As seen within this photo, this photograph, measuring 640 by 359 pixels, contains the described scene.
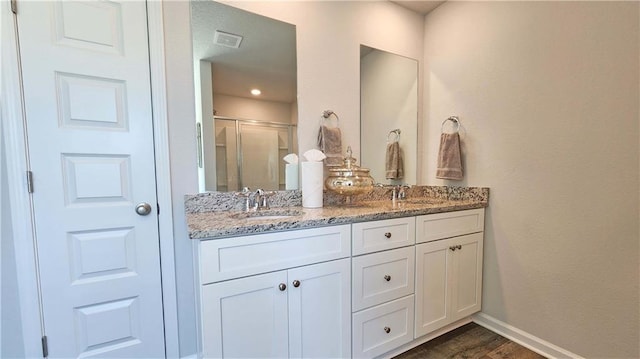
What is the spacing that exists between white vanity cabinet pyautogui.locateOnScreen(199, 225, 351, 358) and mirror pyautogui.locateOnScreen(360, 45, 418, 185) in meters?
0.97

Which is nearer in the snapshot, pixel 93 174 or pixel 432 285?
pixel 93 174

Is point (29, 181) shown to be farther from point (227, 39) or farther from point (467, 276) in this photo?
point (467, 276)

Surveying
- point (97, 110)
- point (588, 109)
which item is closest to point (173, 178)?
point (97, 110)

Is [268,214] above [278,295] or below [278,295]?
above

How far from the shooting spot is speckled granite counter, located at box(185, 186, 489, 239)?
1081 mm

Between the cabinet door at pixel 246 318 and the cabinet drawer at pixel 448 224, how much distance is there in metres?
0.86

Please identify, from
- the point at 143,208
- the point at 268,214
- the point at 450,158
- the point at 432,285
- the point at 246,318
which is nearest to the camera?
the point at 246,318

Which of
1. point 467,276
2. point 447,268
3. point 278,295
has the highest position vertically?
point 278,295

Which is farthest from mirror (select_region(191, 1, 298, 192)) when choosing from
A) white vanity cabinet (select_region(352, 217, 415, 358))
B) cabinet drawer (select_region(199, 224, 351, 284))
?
white vanity cabinet (select_region(352, 217, 415, 358))

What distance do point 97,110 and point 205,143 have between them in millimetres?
497

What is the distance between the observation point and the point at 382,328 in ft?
4.70

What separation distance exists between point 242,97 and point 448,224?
1.52 m

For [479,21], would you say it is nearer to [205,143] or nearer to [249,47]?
[249,47]

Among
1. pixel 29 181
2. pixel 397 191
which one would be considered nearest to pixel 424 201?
pixel 397 191
